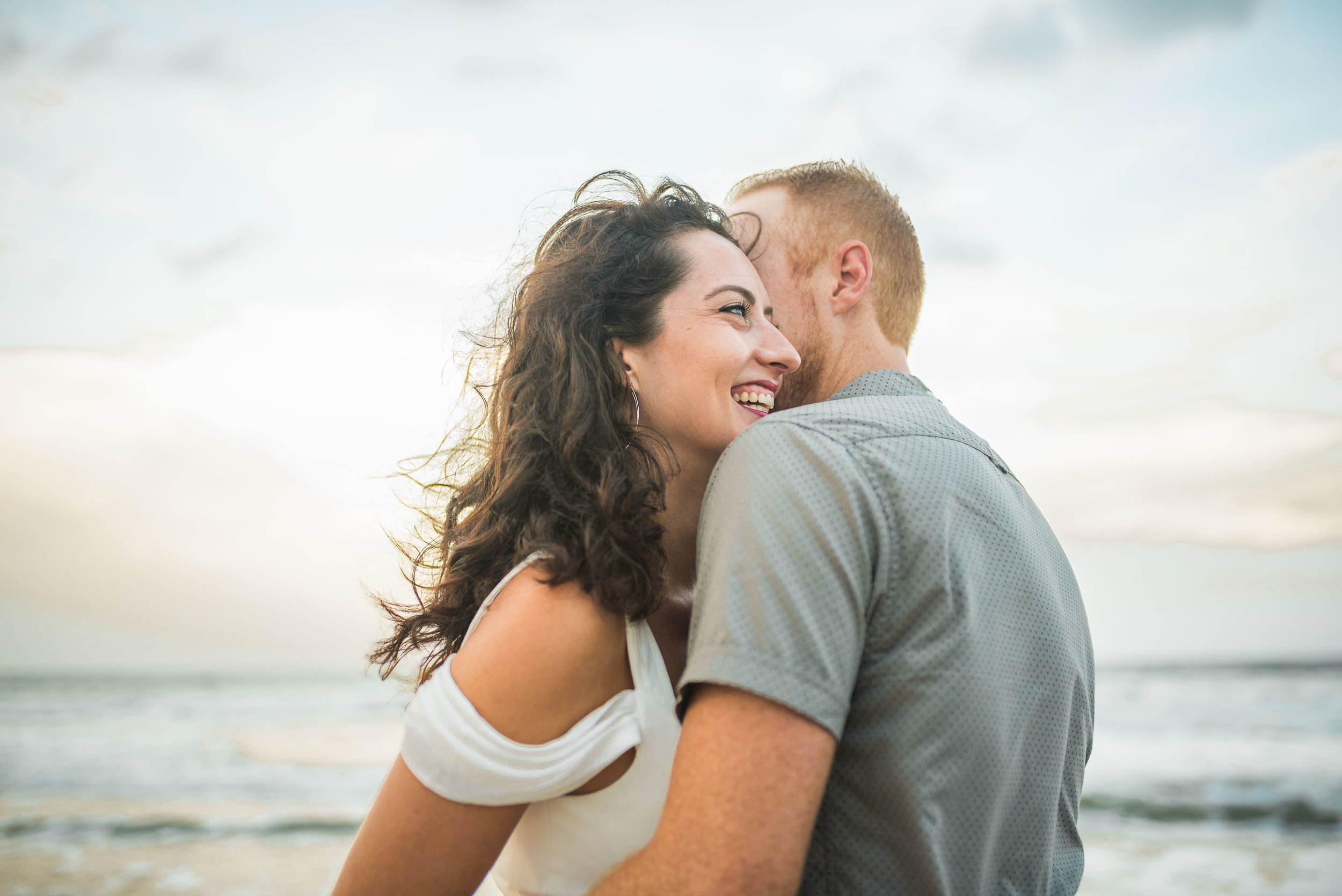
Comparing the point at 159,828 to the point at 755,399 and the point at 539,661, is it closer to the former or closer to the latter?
the point at 755,399

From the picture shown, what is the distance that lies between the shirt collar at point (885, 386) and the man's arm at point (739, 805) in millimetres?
916

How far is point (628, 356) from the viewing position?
7.69 ft

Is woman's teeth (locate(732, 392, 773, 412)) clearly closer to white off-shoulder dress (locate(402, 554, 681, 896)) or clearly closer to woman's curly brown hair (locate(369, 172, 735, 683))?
woman's curly brown hair (locate(369, 172, 735, 683))

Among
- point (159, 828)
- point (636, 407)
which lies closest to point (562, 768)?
point (636, 407)

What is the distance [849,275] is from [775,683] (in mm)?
1915

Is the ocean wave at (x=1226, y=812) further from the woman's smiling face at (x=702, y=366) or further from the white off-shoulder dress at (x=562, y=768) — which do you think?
the white off-shoulder dress at (x=562, y=768)

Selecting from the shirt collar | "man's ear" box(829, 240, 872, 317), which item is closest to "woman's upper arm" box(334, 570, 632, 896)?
the shirt collar

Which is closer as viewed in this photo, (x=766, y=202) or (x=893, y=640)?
(x=893, y=640)

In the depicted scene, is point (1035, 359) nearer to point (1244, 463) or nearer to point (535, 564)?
point (1244, 463)

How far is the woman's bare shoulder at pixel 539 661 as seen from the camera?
1.56 m

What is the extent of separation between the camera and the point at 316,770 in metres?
11.0

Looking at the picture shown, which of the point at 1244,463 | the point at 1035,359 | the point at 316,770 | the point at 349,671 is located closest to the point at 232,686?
the point at 349,671

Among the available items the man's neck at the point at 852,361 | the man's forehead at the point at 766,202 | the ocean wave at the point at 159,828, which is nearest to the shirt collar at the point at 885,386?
the man's neck at the point at 852,361

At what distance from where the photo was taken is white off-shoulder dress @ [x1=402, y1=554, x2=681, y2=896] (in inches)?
61.4
